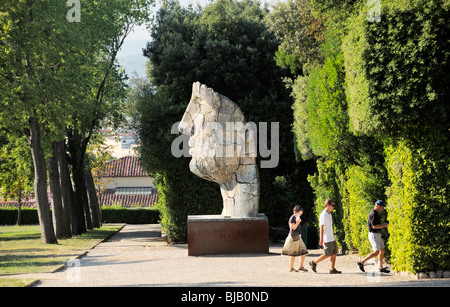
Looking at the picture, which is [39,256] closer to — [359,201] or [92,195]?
[359,201]

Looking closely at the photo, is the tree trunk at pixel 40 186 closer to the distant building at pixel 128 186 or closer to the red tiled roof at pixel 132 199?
the red tiled roof at pixel 132 199

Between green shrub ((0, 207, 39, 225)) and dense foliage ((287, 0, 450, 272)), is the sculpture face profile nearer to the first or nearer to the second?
dense foliage ((287, 0, 450, 272))

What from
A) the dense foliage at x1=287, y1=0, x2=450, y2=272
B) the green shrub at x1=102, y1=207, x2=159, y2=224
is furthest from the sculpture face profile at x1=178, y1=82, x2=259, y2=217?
the green shrub at x1=102, y1=207, x2=159, y2=224

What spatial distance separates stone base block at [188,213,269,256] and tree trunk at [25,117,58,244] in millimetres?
8958

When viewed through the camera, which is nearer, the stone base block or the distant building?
the stone base block

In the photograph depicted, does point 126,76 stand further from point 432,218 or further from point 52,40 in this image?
point 432,218

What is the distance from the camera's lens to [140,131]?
1090 inches

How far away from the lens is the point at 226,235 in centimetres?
2005

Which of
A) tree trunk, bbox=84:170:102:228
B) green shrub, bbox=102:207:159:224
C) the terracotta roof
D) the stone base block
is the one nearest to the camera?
the stone base block

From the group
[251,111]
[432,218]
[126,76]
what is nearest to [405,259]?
[432,218]

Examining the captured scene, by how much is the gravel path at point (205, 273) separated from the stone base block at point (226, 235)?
18.0 inches

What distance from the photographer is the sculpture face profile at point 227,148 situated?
2070cm

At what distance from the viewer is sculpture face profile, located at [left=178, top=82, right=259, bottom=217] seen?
20.7m

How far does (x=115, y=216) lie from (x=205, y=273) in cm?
4463
